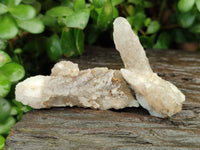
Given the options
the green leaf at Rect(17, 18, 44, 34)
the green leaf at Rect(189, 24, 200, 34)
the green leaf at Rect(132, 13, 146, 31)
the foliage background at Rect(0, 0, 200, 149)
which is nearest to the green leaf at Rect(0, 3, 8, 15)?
the foliage background at Rect(0, 0, 200, 149)

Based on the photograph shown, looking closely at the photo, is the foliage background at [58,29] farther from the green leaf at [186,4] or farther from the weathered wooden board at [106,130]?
the weathered wooden board at [106,130]

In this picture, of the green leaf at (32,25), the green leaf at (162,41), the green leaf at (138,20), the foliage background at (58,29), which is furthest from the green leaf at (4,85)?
the green leaf at (162,41)

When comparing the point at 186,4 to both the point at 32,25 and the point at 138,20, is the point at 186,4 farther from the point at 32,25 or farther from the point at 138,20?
the point at 32,25

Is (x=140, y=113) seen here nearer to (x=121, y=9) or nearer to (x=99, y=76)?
(x=99, y=76)

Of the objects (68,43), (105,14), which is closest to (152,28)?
(105,14)

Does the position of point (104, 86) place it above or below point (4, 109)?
above

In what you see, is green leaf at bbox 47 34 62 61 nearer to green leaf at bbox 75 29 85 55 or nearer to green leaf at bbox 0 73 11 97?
green leaf at bbox 75 29 85 55
